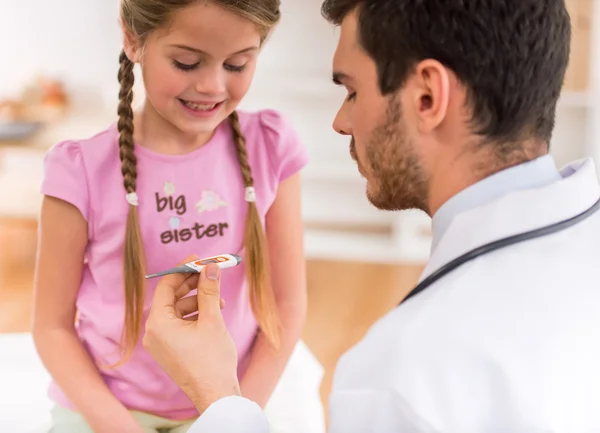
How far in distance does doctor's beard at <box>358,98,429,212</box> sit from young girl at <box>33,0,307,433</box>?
0.29m

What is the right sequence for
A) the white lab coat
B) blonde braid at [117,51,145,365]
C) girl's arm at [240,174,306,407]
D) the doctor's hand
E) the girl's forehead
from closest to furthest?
the white lab coat, the doctor's hand, the girl's forehead, blonde braid at [117,51,145,365], girl's arm at [240,174,306,407]

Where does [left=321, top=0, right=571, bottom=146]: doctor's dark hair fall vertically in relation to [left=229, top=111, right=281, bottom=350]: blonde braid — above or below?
above

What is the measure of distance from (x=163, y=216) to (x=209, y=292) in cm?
26

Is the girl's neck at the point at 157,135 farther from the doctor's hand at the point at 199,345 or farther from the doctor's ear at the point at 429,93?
the doctor's ear at the point at 429,93

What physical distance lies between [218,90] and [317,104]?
242 centimetres

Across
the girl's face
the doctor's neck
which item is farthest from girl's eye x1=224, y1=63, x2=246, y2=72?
the doctor's neck

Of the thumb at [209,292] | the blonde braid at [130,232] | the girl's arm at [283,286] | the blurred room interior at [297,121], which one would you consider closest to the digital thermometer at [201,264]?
the thumb at [209,292]

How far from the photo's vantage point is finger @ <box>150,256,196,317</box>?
1.07 meters

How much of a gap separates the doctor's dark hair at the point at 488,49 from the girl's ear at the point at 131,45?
0.39m

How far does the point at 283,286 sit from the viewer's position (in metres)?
1.40

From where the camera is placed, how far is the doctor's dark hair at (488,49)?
35.4 inches

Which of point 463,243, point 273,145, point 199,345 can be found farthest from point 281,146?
point 463,243

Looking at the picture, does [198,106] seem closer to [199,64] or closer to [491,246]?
[199,64]

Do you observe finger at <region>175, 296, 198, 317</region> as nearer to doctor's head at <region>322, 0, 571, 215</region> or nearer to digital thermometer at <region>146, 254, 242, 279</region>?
digital thermometer at <region>146, 254, 242, 279</region>
